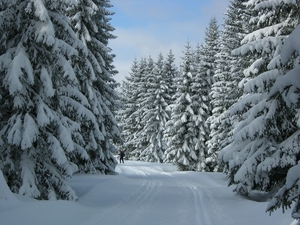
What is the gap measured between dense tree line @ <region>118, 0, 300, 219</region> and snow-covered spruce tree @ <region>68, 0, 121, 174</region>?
8.12 metres

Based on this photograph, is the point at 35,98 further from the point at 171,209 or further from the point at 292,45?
the point at 292,45

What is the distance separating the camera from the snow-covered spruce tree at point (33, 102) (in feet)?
30.9

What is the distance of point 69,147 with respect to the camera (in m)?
10.1

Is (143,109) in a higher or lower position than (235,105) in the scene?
higher

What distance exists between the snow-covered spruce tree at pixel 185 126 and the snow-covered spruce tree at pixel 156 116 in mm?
9897

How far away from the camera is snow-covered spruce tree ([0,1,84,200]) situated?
9.43 meters

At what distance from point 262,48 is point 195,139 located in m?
20.5

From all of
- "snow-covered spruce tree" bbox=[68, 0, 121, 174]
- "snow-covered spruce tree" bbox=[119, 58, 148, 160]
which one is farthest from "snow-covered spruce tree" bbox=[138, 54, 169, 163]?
"snow-covered spruce tree" bbox=[68, 0, 121, 174]

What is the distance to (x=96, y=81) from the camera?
21172 millimetres

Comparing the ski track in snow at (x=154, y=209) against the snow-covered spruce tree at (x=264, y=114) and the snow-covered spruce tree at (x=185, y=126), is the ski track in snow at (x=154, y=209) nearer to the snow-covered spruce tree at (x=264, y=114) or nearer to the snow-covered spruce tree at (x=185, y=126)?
the snow-covered spruce tree at (x=264, y=114)

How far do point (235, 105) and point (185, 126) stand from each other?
64.2 ft

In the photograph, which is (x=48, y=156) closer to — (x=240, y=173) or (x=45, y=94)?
(x=45, y=94)

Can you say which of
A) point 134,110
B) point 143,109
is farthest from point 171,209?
point 134,110

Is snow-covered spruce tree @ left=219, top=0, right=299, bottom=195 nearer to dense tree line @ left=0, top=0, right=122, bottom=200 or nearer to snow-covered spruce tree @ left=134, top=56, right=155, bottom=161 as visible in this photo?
dense tree line @ left=0, top=0, right=122, bottom=200
